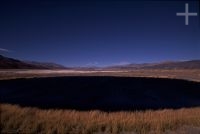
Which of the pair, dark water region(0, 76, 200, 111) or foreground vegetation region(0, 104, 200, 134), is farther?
dark water region(0, 76, 200, 111)

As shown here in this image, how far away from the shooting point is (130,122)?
1072 centimetres

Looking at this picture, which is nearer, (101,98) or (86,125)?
(86,125)

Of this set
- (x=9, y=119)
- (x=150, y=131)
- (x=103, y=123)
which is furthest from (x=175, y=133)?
(x=9, y=119)

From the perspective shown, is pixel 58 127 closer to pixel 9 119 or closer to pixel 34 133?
pixel 34 133

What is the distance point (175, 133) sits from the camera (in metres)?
9.59

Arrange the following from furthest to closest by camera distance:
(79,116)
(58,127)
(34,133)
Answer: (79,116)
(58,127)
(34,133)

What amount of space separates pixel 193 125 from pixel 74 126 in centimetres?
459

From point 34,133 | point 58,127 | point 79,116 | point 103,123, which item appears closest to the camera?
point 34,133

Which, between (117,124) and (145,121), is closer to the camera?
(117,124)

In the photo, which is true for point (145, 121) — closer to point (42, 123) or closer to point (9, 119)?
point (42, 123)

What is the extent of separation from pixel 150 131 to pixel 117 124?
123cm

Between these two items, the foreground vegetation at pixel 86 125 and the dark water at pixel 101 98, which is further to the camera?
the dark water at pixel 101 98

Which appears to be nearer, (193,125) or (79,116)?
(193,125)

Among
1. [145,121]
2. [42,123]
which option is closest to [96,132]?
[42,123]
